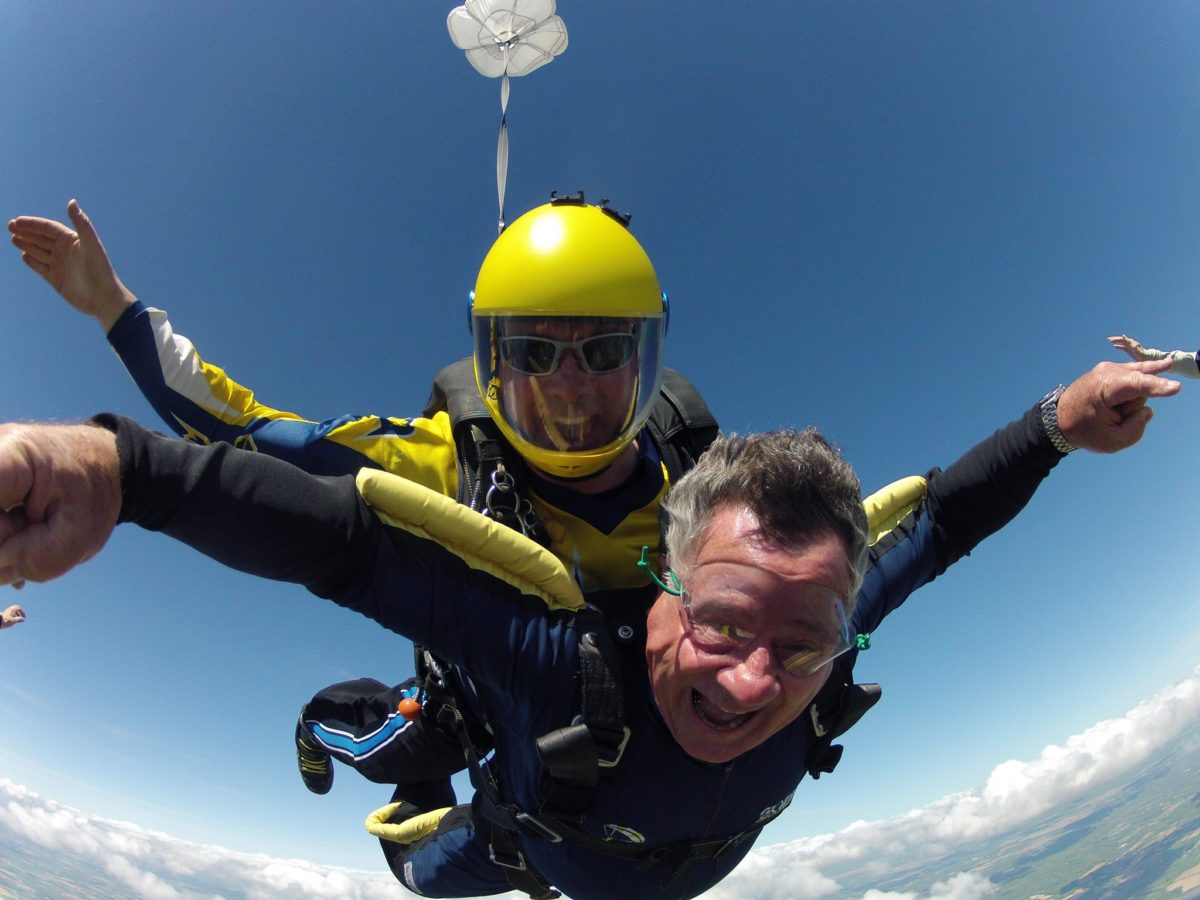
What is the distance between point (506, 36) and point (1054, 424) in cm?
229

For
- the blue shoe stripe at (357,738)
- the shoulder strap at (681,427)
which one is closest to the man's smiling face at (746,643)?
the shoulder strap at (681,427)

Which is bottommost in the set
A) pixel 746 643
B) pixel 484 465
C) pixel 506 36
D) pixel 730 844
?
pixel 730 844

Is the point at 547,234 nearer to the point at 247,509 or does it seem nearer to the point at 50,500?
the point at 247,509

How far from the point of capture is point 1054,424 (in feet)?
5.31

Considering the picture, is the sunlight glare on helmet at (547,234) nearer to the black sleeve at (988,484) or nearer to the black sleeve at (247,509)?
the black sleeve at (247,509)

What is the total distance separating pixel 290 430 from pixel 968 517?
2.06 meters

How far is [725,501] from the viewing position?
50.1 inches

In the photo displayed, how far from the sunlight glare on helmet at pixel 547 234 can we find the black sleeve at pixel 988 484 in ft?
4.49

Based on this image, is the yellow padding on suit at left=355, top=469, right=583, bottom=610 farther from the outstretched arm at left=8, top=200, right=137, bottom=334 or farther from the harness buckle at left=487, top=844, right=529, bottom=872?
the outstretched arm at left=8, top=200, right=137, bottom=334

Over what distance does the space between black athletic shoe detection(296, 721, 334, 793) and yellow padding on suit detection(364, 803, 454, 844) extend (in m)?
0.30

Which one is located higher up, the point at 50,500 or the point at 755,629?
the point at 50,500

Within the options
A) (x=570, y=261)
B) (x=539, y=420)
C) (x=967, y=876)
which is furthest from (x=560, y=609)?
(x=967, y=876)

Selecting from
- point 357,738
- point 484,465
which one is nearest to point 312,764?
point 357,738

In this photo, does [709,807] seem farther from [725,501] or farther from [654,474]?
[654,474]
